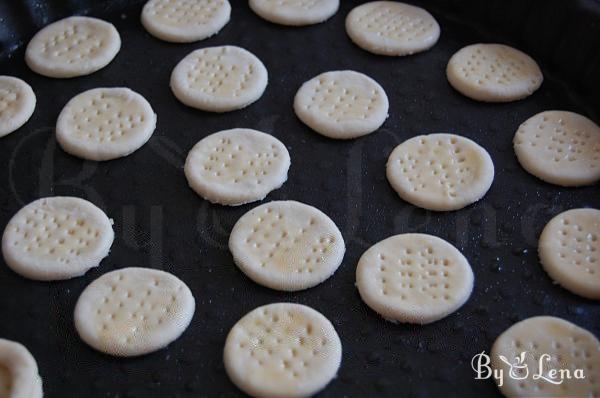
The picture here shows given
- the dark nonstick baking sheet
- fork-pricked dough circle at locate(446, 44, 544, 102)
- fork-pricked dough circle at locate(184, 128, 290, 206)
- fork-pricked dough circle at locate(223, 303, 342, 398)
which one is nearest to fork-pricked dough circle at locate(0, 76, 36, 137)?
the dark nonstick baking sheet

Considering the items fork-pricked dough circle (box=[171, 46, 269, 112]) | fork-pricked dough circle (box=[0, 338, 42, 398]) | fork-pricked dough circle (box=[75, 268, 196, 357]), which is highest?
fork-pricked dough circle (box=[171, 46, 269, 112])

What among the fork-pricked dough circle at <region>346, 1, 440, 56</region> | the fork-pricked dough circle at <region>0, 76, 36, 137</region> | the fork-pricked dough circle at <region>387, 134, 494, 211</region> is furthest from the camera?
the fork-pricked dough circle at <region>346, 1, 440, 56</region>

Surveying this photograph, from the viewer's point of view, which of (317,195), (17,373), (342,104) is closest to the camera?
(17,373)

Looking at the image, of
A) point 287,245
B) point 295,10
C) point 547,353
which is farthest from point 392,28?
point 547,353

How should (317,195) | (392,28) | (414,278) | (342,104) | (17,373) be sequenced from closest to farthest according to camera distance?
(17,373)
(414,278)
(317,195)
(342,104)
(392,28)

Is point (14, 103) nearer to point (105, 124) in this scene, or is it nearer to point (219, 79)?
point (105, 124)

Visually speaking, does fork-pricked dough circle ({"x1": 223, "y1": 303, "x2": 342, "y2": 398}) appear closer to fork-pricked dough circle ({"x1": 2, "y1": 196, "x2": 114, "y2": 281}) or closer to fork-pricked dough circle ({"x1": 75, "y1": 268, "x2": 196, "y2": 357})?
fork-pricked dough circle ({"x1": 75, "y1": 268, "x2": 196, "y2": 357})
